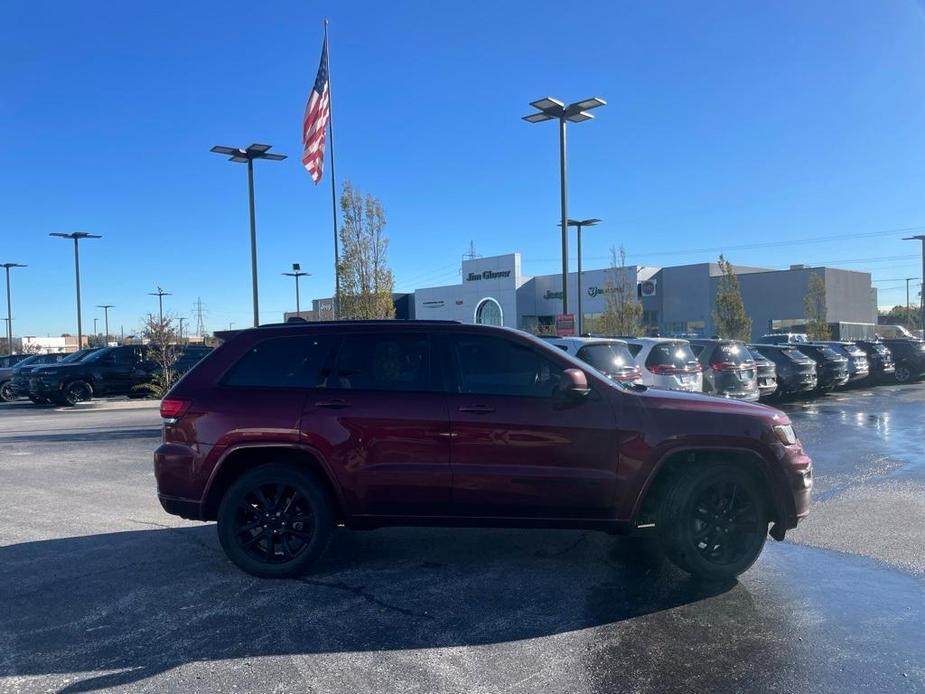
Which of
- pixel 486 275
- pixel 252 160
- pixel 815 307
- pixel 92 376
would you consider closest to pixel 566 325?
pixel 252 160

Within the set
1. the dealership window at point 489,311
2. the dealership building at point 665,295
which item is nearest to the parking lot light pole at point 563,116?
the dealership building at point 665,295

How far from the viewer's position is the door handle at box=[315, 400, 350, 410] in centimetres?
513

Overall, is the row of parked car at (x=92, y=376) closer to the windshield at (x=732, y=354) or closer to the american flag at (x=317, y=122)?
the american flag at (x=317, y=122)

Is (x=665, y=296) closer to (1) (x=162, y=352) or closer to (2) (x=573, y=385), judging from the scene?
(1) (x=162, y=352)

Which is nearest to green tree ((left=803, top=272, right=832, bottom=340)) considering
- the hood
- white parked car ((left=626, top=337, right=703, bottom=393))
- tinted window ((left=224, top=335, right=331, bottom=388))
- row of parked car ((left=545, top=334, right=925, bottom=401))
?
row of parked car ((left=545, top=334, right=925, bottom=401))

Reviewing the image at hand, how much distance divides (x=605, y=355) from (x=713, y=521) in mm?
5134

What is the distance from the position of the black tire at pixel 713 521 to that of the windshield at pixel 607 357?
4628 mm

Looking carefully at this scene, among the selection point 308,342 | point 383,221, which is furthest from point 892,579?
point 383,221

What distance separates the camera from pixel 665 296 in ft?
170

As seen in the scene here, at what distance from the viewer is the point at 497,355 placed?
210 inches

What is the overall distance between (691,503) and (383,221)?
16676mm

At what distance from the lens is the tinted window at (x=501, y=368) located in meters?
5.16

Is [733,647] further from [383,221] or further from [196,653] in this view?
[383,221]

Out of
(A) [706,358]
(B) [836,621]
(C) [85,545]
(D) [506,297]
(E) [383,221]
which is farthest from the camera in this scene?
(D) [506,297]
